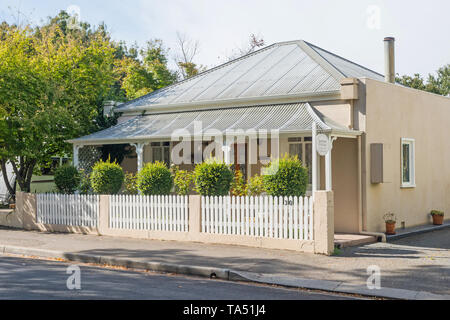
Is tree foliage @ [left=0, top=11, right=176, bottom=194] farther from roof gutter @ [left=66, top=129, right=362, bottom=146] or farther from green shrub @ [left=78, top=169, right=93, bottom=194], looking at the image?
green shrub @ [left=78, top=169, right=93, bottom=194]

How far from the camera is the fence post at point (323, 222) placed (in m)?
10.6

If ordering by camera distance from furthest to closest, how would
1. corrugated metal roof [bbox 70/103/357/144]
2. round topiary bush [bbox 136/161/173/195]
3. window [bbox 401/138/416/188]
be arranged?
window [bbox 401/138/416/188], corrugated metal roof [bbox 70/103/357/144], round topiary bush [bbox 136/161/173/195]

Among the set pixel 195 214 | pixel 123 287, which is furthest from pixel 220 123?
pixel 123 287

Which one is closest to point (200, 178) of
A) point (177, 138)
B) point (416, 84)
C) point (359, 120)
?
point (177, 138)

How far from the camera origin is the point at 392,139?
1498 centimetres

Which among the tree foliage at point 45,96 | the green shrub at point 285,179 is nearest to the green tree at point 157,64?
the tree foliage at point 45,96

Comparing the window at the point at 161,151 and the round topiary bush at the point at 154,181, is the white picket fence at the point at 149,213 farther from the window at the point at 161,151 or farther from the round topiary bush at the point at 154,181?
the window at the point at 161,151

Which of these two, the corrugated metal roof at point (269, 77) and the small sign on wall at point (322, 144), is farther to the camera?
the corrugated metal roof at point (269, 77)

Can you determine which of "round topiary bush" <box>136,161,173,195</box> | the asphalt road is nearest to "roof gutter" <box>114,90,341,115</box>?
"round topiary bush" <box>136,161,173,195</box>

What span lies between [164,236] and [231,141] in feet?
11.5

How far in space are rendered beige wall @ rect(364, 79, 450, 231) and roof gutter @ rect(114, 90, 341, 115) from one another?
1.30 metres

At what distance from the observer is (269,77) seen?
16.8m

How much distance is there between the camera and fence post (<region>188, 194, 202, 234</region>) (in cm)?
1230

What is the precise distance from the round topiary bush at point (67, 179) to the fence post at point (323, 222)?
25.4 ft
